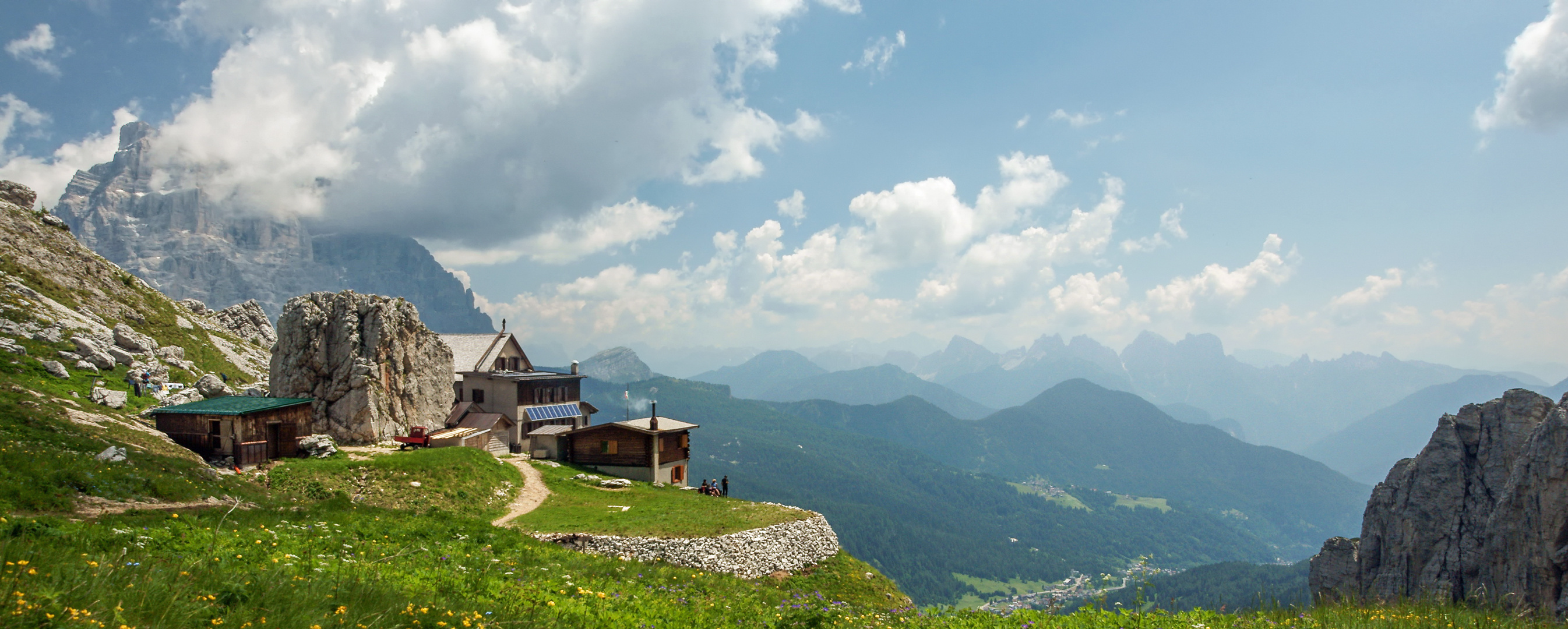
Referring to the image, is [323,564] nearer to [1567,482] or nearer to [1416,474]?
[1567,482]

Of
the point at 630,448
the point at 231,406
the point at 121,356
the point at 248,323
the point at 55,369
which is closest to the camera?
the point at 231,406

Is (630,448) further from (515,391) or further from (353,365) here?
(353,365)

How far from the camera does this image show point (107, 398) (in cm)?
3903

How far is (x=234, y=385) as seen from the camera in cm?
5872

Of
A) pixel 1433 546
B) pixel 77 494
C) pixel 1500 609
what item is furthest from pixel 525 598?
pixel 1433 546

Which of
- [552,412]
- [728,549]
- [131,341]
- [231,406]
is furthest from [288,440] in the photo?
[552,412]

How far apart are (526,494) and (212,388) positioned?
1023 inches

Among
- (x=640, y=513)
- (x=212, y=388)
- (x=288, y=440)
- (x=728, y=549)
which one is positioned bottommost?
(x=728, y=549)

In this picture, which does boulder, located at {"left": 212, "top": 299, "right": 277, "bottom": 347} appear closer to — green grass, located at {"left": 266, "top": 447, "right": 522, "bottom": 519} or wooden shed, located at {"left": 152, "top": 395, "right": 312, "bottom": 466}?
wooden shed, located at {"left": 152, "top": 395, "right": 312, "bottom": 466}

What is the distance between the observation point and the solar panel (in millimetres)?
65812

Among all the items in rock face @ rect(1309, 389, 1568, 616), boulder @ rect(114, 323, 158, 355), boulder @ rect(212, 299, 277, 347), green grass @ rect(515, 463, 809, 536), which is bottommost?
rock face @ rect(1309, 389, 1568, 616)

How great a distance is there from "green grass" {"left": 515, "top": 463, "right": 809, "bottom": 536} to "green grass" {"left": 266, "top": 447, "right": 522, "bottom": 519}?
3358mm

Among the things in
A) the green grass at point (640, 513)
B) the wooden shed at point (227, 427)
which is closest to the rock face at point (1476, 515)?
the green grass at point (640, 513)

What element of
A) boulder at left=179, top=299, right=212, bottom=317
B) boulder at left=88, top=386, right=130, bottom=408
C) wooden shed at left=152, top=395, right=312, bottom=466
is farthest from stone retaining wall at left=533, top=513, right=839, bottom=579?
boulder at left=179, top=299, right=212, bottom=317
